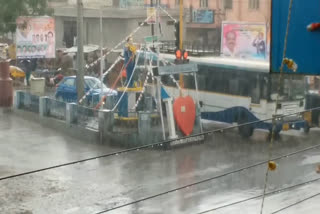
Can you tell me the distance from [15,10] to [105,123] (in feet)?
20.4

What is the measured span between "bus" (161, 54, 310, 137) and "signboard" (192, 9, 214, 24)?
4.77 metres

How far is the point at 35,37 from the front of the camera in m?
15.7

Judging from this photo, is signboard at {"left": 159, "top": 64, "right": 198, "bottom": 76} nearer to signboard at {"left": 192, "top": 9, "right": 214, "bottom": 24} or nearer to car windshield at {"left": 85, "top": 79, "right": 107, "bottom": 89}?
car windshield at {"left": 85, "top": 79, "right": 107, "bottom": 89}

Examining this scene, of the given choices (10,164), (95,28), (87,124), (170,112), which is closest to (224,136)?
(170,112)

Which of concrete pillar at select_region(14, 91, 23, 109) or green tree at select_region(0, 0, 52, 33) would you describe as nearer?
concrete pillar at select_region(14, 91, 23, 109)

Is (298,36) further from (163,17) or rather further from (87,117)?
(163,17)

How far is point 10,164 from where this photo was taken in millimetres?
10000

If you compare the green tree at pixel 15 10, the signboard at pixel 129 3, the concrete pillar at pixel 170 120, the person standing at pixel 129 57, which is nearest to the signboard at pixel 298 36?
the concrete pillar at pixel 170 120

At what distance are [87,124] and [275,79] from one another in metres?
3.73

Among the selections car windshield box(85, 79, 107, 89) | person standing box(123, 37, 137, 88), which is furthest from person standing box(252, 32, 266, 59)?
car windshield box(85, 79, 107, 89)

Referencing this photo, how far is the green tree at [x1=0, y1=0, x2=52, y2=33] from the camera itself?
16547 millimetres

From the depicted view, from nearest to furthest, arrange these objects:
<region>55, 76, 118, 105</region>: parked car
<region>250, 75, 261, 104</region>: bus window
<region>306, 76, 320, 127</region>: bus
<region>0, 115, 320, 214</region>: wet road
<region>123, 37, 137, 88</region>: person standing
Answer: <region>0, 115, 320, 214</region>: wet road
<region>123, 37, 137, 88</region>: person standing
<region>250, 75, 261, 104</region>: bus window
<region>306, 76, 320, 127</region>: bus
<region>55, 76, 118, 105</region>: parked car

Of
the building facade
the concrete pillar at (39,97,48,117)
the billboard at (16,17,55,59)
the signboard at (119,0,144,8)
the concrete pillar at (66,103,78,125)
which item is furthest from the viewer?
the signboard at (119,0,144,8)

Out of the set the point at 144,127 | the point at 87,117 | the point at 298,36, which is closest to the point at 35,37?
the point at 87,117
